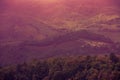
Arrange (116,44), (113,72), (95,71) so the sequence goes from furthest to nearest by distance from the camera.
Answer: (116,44) → (95,71) → (113,72)

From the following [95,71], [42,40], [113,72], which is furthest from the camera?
[42,40]

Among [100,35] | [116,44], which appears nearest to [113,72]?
[116,44]

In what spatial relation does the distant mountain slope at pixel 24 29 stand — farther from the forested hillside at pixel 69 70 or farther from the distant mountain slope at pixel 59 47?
the forested hillside at pixel 69 70

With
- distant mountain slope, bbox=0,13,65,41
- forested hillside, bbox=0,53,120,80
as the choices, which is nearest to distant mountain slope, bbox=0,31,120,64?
distant mountain slope, bbox=0,13,65,41

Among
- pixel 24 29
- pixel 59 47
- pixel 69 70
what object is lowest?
pixel 24 29

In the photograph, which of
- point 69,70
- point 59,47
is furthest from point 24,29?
point 69,70

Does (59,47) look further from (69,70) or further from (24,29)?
(69,70)

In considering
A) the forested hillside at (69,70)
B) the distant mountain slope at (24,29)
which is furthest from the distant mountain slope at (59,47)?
the forested hillside at (69,70)

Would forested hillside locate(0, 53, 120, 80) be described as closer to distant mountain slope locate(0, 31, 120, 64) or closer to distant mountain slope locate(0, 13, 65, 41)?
distant mountain slope locate(0, 31, 120, 64)

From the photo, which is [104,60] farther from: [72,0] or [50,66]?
[72,0]
